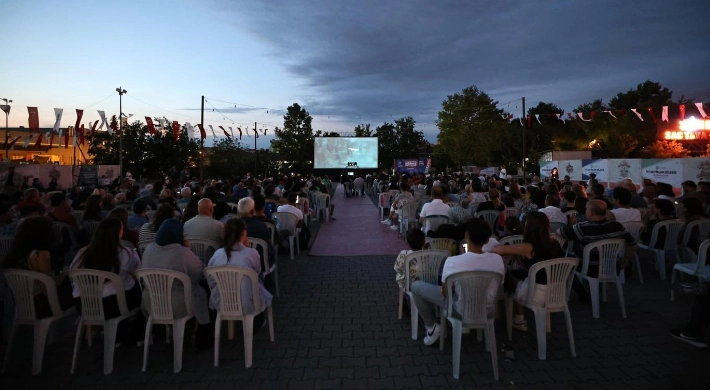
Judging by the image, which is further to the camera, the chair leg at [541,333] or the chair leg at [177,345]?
the chair leg at [541,333]

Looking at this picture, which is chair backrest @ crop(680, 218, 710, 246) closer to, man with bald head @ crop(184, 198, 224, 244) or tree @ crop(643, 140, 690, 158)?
man with bald head @ crop(184, 198, 224, 244)

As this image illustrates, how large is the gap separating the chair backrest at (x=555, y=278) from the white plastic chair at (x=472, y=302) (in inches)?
19.8

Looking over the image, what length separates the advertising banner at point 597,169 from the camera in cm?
1622

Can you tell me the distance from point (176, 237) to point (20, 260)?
1.21 m

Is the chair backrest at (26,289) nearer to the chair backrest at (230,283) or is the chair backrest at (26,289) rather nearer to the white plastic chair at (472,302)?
the chair backrest at (230,283)

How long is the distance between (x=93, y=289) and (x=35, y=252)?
618 mm

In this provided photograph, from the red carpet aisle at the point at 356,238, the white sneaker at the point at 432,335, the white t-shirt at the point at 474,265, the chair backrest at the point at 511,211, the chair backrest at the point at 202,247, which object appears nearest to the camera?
the white t-shirt at the point at 474,265

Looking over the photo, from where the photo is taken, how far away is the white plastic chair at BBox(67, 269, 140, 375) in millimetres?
3221

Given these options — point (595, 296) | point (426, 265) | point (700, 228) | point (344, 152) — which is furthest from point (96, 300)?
point (344, 152)

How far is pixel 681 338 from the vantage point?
12.1 feet

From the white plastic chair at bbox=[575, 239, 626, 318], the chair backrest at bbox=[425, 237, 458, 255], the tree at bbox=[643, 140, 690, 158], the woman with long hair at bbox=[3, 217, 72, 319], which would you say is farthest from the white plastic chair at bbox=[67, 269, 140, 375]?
the tree at bbox=[643, 140, 690, 158]

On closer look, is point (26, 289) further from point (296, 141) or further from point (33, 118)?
point (296, 141)

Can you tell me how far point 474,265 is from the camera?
3.16 m

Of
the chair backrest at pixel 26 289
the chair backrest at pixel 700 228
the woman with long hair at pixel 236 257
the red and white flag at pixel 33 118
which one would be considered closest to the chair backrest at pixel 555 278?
the woman with long hair at pixel 236 257
